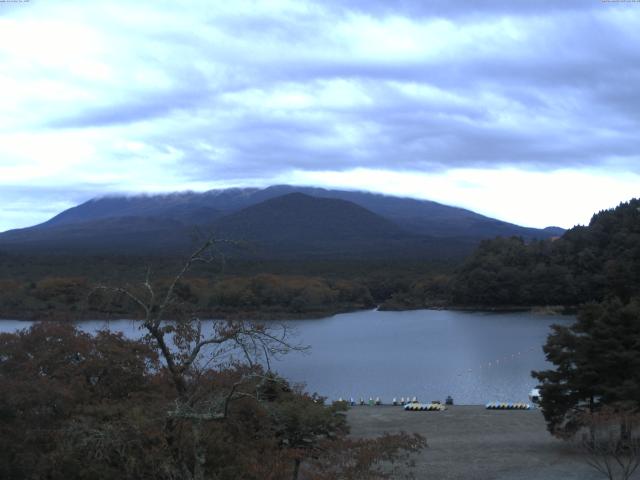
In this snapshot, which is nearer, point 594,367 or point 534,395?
point 594,367

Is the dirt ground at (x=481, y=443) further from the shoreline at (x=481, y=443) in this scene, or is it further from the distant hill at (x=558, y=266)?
the distant hill at (x=558, y=266)

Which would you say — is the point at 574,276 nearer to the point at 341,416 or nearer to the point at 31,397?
the point at 341,416

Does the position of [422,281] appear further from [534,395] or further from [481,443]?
[481,443]

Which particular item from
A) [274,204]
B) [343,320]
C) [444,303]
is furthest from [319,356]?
[274,204]

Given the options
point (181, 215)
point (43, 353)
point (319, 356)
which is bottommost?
point (319, 356)

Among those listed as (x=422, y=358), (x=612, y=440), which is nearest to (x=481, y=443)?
(x=612, y=440)

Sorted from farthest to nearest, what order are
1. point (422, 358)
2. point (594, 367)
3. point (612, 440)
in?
point (422, 358), point (594, 367), point (612, 440)

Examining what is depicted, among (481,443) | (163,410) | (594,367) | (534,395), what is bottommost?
(481,443)

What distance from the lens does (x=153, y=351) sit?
10.9 m

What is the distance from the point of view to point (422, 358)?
34531 mm

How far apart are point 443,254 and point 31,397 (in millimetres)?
96554

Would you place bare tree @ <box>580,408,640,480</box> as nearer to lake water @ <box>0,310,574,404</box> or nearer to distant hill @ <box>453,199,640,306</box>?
lake water @ <box>0,310,574,404</box>

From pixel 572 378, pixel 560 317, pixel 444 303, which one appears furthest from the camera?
pixel 444 303

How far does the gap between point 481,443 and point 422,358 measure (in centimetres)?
1795
